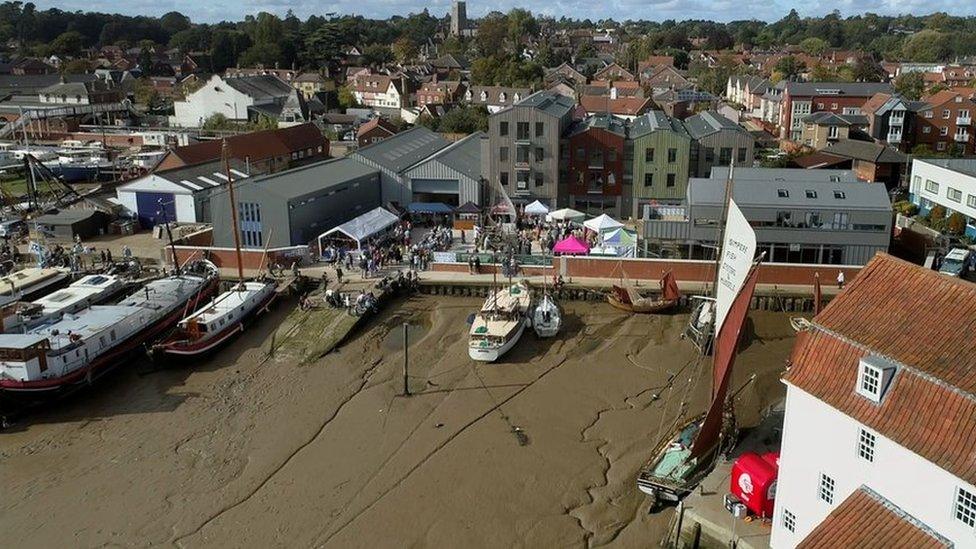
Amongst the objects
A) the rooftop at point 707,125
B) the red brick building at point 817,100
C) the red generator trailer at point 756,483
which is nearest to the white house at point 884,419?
the red generator trailer at point 756,483

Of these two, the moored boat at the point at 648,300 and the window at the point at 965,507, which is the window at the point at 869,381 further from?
the moored boat at the point at 648,300

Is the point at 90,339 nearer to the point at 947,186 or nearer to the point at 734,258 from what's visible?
the point at 734,258

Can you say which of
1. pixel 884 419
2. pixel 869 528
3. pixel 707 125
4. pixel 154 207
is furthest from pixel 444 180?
pixel 869 528

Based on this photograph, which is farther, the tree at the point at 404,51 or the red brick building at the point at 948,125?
the tree at the point at 404,51

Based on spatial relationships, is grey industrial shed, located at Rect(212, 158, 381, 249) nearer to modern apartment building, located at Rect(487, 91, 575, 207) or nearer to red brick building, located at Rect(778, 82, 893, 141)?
modern apartment building, located at Rect(487, 91, 575, 207)

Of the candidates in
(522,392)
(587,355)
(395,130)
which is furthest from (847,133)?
(522,392)

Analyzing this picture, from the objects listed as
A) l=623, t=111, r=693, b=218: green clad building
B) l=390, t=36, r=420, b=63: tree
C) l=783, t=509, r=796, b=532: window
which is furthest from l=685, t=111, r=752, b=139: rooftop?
l=390, t=36, r=420, b=63: tree

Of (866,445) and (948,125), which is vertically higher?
(948,125)

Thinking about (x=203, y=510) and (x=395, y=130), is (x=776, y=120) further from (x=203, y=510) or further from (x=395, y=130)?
(x=203, y=510)
